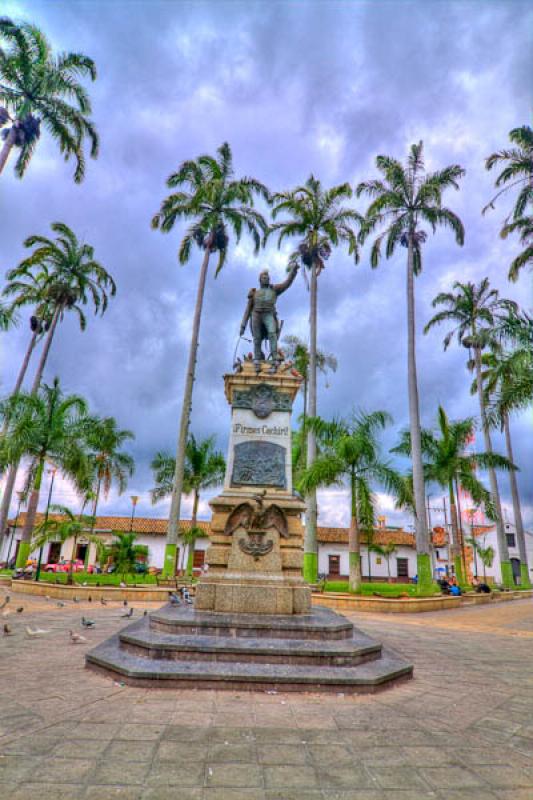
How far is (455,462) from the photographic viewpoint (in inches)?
874

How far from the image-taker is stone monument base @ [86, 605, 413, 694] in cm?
479

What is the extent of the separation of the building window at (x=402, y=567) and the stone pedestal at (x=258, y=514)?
120 ft

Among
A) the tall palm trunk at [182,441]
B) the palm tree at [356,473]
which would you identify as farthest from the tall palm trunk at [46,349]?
the palm tree at [356,473]

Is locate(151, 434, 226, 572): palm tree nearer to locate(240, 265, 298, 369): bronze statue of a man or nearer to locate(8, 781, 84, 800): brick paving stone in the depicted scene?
locate(240, 265, 298, 369): bronze statue of a man

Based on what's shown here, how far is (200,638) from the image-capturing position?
18.6 ft

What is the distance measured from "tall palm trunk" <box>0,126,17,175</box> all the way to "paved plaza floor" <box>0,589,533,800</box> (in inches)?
614

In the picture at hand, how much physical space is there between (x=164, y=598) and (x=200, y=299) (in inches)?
555

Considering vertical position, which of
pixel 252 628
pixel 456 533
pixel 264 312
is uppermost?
pixel 264 312

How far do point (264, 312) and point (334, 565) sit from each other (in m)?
34.0

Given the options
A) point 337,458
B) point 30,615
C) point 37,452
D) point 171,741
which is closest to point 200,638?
point 171,741

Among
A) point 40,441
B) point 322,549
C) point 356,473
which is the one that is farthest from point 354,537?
point 322,549

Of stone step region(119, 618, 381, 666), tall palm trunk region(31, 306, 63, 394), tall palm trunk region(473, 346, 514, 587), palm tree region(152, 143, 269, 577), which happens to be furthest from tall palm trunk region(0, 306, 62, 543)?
tall palm trunk region(473, 346, 514, 587)

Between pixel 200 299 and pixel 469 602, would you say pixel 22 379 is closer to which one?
pixel 200 299

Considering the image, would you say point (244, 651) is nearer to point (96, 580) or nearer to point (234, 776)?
point (234, 776)
